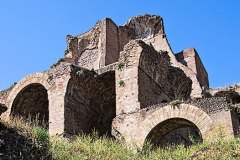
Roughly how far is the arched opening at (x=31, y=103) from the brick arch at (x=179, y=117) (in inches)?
239

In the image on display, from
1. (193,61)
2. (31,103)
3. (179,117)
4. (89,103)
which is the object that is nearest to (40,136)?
(179,117)

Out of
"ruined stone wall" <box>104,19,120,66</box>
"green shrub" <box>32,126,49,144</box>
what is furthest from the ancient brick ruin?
"ruined stone wall" <box>104,19,120,66</box>

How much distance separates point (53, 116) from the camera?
15539mm

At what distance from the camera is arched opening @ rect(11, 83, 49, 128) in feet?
60.4

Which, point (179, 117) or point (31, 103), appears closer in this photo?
point (179, 117)

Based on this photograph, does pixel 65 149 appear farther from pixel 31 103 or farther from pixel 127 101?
pixel 31 103

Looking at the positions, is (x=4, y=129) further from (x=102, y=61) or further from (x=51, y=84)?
(x=102, y=61)

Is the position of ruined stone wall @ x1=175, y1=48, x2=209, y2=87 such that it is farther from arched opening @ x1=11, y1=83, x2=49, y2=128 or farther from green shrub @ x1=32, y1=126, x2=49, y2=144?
green shrub @ x1=32, y1=126, x2=49, y2=144

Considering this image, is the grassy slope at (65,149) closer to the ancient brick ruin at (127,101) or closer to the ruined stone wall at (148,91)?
the ancient brick ruin at (127,101)

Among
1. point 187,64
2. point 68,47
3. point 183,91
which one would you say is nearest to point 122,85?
point 183,91

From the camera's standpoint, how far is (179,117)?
1320 centimetres

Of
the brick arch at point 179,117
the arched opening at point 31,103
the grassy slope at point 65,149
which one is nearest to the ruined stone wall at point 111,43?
the arched opening at point 31,103

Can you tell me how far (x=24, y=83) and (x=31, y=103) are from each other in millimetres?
1118

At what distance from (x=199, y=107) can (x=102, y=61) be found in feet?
36.5
